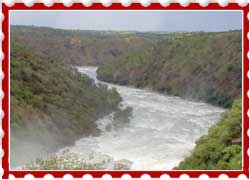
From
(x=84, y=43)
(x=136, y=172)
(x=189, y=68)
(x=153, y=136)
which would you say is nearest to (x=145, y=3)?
(x=136, y=172)

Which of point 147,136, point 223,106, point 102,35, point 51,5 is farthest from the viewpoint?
point 102,35

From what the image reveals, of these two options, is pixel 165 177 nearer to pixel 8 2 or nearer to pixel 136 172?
pixel 136 172

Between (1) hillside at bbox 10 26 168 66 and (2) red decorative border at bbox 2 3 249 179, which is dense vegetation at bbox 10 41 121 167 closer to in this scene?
(2) red decorative border at bbox 2 3 249 179

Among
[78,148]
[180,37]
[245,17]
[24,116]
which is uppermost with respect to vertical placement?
[180,37]

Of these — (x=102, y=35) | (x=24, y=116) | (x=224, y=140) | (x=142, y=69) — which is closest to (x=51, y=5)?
(x=224, y=140)

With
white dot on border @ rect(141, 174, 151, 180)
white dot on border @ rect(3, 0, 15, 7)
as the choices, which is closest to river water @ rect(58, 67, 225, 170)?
white dot on border @ rect(141, 174, 151, 180)

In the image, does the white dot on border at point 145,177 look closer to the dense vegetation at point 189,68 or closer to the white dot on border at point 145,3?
the white dot on border at point 145,3

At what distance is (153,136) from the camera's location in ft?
80.9

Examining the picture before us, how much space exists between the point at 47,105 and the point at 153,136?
18.4 ft

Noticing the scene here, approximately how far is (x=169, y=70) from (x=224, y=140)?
39204mm

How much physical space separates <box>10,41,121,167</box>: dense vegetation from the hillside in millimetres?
28907

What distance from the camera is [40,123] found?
2380 centimetres

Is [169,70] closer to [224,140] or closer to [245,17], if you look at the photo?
[224,140]

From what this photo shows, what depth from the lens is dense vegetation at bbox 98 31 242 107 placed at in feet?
138
